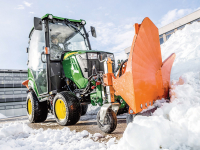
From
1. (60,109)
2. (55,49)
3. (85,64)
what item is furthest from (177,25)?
(60,109)

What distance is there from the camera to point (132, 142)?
1.62 meters

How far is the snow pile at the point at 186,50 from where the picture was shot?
10.6 feet

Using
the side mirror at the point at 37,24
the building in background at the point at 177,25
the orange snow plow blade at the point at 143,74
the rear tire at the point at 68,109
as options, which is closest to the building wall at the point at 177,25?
the building in background at the point at 177,25

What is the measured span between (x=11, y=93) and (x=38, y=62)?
1966 centimetres

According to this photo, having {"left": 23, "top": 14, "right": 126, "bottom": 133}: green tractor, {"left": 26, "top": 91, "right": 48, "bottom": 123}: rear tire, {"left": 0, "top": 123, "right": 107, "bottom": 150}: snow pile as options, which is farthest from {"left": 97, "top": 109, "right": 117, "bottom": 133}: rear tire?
{"left": 26, "top": 91, "right": 48, "bottom": 123}: rear tire

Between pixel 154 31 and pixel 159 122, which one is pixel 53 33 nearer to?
pixel 154 31

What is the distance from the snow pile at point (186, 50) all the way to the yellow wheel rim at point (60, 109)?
2445 millimetres

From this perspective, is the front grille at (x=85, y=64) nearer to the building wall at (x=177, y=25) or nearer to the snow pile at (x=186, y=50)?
the snow pile at (x=186, y=50)

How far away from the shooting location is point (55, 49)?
467 cm

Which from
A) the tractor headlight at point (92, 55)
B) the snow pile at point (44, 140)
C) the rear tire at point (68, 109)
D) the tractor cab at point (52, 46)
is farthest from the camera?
the tractor cab at point (52, 46)

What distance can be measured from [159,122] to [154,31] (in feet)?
5.62

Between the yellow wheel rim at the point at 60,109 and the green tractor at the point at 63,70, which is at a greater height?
the green tractor at the point at 63,70

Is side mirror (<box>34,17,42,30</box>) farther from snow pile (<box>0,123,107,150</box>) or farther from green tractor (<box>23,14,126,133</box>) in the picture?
snow pile (<box>0,123,107,150</box>)

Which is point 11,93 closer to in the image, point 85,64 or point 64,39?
point 64,39
